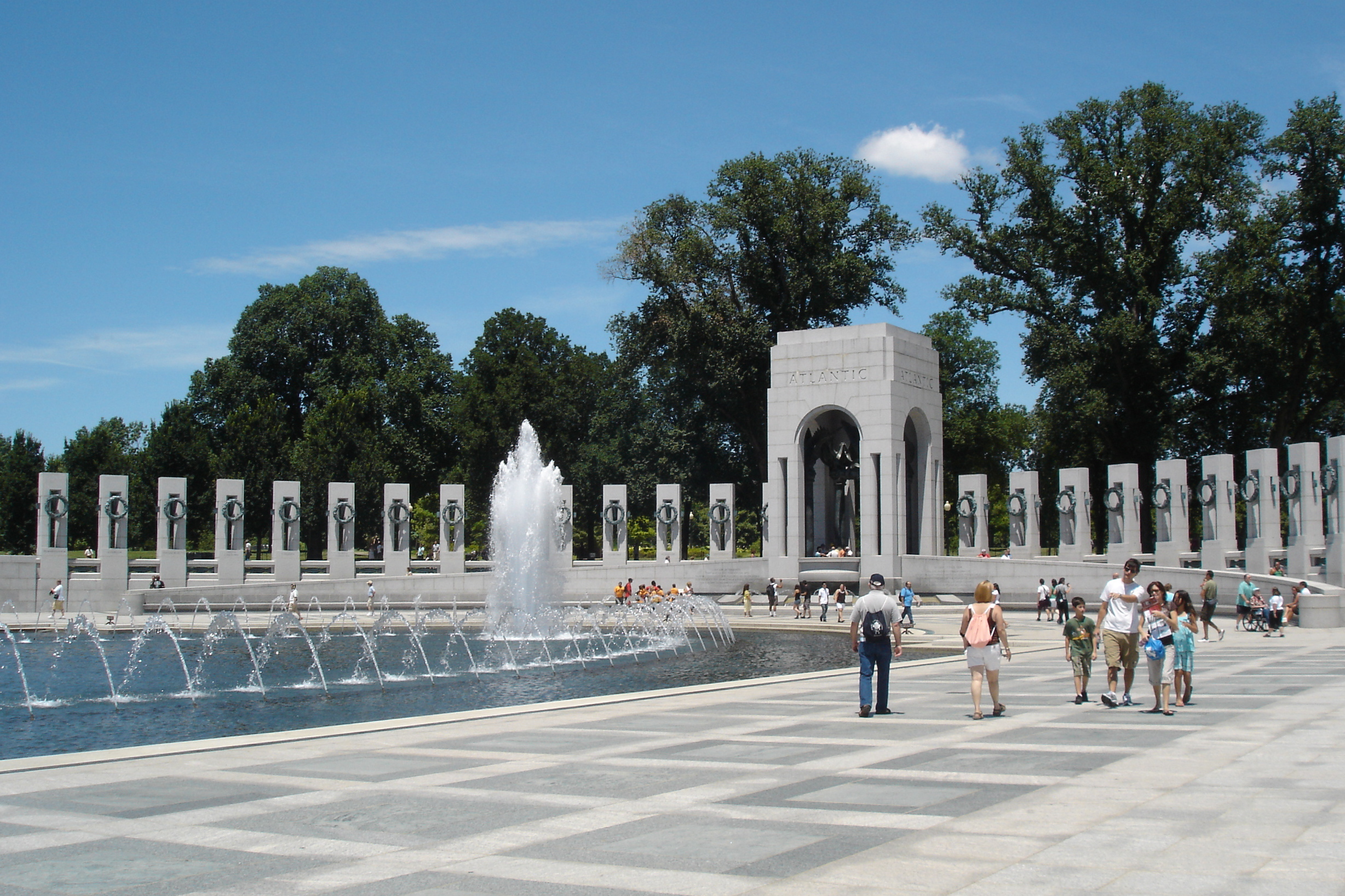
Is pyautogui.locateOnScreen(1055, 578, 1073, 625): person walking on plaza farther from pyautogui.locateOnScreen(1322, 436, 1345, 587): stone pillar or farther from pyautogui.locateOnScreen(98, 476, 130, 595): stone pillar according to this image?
pyautogui.locateOnScreen(98, 476, 130, 595): stone pillar

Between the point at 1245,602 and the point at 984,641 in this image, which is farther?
the point at 1245,602

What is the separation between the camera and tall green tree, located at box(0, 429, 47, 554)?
6688 cm

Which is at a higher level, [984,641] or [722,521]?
[722,521]

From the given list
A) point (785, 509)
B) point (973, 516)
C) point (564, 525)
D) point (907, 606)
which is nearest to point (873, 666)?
point (907, 606)

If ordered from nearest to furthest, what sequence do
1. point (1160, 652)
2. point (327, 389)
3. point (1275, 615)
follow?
point (1160, 652) → point (1275, 615) → point (327, 389)

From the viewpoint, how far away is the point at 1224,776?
28.0 ft

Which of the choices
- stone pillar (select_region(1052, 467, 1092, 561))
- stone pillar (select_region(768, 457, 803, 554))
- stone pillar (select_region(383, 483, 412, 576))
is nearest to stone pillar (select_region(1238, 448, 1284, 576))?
stone pillar (select_region(1052, 467, 1092, 561))

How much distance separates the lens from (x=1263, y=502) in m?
34.2

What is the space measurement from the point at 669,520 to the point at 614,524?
2.16m

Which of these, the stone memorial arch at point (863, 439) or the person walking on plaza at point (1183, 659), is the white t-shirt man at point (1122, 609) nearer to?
the person walking on plaza at point (1183, 659)

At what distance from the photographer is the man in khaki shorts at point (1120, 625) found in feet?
43.3

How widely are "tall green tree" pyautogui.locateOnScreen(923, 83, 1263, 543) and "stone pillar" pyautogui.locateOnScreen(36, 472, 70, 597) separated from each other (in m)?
35.1

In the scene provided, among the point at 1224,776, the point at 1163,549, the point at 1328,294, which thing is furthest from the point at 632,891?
the point at 1328,294

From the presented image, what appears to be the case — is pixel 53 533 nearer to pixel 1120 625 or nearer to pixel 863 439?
pixel 863 439
